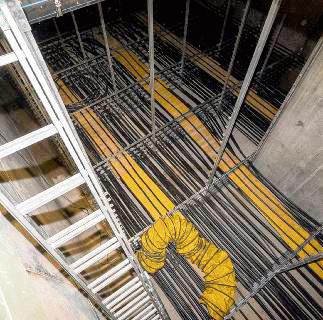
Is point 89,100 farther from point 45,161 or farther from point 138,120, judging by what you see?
point 45,161

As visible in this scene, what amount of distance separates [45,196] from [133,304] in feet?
7.56

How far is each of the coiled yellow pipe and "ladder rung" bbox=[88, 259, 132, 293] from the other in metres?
0.83

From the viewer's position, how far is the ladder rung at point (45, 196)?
5.57ft

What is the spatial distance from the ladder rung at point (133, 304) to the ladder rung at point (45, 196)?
2.12 metres

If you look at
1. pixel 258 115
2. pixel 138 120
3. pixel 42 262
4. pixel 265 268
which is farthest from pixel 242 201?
pixel 42 262

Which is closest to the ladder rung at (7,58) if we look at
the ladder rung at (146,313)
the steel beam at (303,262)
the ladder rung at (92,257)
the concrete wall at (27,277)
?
the concrete wall at (27,277)

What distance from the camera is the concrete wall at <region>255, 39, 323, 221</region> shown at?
3105 millimetres

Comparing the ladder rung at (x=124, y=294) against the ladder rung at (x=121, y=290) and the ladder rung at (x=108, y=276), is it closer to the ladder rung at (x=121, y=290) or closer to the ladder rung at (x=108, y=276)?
the ladder rung at (x=121, y=290)

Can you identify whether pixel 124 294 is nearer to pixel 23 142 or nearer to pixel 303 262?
pixel 303 262

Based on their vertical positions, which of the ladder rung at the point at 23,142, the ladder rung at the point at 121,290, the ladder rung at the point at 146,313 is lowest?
the ladder rung at the point at 146,313

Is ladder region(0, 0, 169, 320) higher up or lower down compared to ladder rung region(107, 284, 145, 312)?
higher up

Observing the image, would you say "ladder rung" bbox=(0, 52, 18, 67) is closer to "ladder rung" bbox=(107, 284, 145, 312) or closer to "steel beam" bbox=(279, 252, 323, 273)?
"ladder rung" bbox=(107, 284, 145, 312)

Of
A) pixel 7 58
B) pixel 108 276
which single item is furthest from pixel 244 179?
pixel 7 58

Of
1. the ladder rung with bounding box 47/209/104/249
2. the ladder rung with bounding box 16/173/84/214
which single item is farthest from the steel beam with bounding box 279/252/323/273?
the ladder rung with bounding box 16/173/84/214
